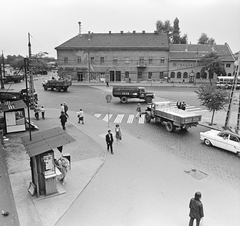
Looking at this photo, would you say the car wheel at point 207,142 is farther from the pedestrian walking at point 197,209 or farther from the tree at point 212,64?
the tree at point 212,64

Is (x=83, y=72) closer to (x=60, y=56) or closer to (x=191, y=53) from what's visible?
(x=60, y=56)

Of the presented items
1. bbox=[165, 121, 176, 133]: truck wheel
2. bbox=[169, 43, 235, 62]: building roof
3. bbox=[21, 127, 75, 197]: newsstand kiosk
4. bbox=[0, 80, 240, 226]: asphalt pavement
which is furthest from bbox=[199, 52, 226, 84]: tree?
bbox=[21, 127, 75, 197]: newsstand kiosk

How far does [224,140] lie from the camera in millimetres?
14109

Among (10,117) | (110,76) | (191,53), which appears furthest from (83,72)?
(10,117)

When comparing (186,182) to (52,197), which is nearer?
(52,197)

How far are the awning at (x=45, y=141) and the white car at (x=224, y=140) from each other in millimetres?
9179

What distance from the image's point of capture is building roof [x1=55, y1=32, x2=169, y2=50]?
197 feet

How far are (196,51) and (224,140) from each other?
174 feet

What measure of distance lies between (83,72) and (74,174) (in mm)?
52703

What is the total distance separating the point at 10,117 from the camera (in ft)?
56.6

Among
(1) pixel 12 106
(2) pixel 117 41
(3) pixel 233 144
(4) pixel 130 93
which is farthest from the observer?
(2) pixel 117 41

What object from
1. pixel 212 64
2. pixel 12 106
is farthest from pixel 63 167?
pixel 212 64

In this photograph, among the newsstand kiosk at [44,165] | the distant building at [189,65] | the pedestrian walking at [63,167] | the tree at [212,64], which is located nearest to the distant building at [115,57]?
the distant building at [189,65]

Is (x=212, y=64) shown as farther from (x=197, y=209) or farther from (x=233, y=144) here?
(x=197, y=209)
